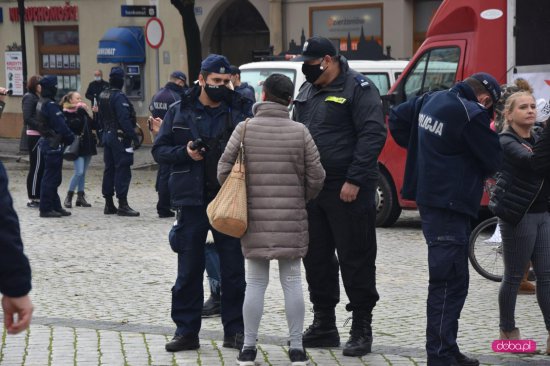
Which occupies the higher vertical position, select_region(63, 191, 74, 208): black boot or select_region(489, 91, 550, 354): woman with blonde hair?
select_region(489, 91, 550, 354): woman with blonde hair

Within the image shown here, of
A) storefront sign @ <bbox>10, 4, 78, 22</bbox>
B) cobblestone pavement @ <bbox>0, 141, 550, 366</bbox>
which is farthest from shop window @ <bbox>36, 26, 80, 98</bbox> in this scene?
cobblestone pavement @ <bbox>0, 141, 550, 366</bbox>

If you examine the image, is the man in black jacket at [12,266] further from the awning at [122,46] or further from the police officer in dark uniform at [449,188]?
the awning at [122,46]

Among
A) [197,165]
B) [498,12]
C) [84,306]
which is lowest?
[84,306]

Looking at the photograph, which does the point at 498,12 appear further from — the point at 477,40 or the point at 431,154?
the point at 431,154

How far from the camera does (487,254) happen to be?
1062 cm

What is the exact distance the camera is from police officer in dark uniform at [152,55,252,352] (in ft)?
24.8

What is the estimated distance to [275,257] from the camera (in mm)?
6992

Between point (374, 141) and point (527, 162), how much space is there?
3.08ft

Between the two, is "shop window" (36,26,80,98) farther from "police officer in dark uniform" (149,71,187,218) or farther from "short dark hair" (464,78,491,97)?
"short dark hair" (464,78,491,97)

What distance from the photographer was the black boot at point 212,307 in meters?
8.76

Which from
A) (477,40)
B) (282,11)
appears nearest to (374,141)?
(477,40)

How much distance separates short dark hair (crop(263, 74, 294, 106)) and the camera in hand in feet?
1.78

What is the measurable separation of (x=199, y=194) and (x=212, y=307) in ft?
5.03

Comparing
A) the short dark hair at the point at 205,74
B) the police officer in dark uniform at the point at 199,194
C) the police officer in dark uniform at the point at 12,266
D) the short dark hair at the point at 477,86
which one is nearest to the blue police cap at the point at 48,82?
the police officer in dark uniform at the point at 199,194
